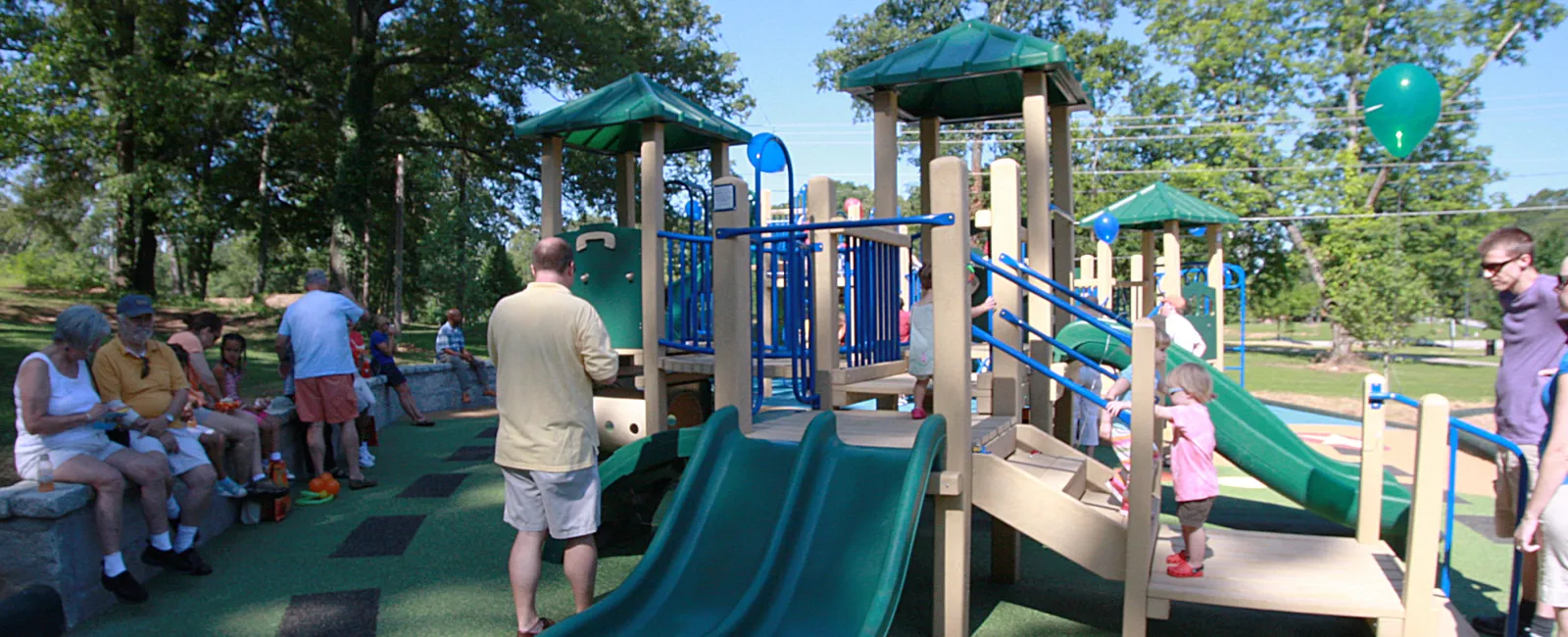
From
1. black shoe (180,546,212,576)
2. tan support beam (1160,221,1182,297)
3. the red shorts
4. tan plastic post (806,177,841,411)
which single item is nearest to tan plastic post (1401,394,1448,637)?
tan plastic post (806,177,841,411)

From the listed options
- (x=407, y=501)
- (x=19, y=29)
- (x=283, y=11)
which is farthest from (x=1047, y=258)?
(x=283, y=11)

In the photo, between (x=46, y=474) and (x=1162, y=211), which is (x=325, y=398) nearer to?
(x=46, y=474)

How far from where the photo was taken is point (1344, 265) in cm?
2270

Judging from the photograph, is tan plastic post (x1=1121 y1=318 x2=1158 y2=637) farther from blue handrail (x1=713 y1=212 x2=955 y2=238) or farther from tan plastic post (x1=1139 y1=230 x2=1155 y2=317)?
tan plastic post (x1=1139 y1=230 x2=1155 y2=317)

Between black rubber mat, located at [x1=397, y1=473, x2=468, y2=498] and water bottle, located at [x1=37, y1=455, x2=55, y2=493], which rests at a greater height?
water bottle, located at [x1=37, y1=455, x2=55, y2=493]

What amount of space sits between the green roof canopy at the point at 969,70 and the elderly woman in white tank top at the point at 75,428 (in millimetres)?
4496

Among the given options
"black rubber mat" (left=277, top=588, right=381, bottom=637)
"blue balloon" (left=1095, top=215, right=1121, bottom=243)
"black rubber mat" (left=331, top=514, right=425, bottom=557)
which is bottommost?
"black rubber mat" (left=277, top=588, right=381, bottom=637)

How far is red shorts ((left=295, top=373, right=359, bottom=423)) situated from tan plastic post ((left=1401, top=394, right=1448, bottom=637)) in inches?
257

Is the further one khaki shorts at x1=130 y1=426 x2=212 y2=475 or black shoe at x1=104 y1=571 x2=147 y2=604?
khaki shorts at x1=130 y1=426 x2=212 y2=475

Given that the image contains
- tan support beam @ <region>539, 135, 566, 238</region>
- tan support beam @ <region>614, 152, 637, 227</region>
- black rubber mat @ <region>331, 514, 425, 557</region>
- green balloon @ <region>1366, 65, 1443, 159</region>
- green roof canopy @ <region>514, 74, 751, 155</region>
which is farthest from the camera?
tan support beam @ <region>614, 152, 637, 227</region>

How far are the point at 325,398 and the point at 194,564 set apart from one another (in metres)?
1.92

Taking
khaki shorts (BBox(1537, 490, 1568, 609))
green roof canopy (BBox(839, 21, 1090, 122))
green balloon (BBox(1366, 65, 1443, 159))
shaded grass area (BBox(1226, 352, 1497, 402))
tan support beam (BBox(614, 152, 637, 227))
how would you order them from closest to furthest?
khaki shorts (BBox(1537, 490, 1568, 609)), green roof canopy (BBox(839, 21, 1090, 122)), green balloon (BBox(1366, 65, 1443, 159)), tan support beam (BBox(614, 152, 637, 227)), shaded grass area (BBox(1226, 352, 1497, 402))

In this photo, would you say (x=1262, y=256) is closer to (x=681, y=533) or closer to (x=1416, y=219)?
(x=1416, y=219)

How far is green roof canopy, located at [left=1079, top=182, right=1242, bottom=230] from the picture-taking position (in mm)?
13102
